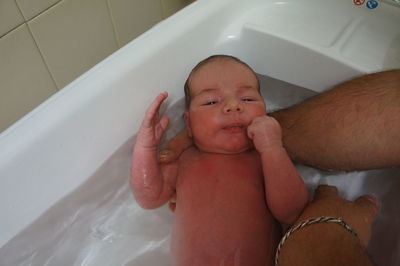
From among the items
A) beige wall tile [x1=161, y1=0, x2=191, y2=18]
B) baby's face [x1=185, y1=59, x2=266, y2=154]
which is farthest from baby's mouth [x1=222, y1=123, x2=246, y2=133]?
beige wall tile [x1=161, y1=0, x2=191, y2=18]

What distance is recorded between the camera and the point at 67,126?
2.71 feet

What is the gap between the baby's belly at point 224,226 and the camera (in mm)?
790

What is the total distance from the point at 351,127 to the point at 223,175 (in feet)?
1.06

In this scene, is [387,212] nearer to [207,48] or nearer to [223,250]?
[223,250]

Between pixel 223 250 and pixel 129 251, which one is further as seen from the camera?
pixel 129 251

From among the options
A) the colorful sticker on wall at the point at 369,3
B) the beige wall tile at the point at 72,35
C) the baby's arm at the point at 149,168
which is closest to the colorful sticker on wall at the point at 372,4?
the colorful sticker on wall at the point at 369,3

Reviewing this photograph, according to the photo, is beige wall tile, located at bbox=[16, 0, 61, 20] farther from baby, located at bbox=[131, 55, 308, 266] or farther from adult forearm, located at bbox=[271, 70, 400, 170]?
adult forearm, located at bbox=[271, 70, 400, 170]

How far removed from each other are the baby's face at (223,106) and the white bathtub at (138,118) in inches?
4.3

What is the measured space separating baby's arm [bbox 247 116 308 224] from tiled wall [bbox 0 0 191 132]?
552 millimetres

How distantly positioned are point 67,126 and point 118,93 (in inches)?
5.5

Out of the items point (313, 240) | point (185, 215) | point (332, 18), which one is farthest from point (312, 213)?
point (332, 18)

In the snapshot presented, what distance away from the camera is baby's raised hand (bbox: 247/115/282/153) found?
85 cm

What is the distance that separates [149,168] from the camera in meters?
0.89

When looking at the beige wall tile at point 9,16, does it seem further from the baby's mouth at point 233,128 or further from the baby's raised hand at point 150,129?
the baby's mouth at point 233,128
